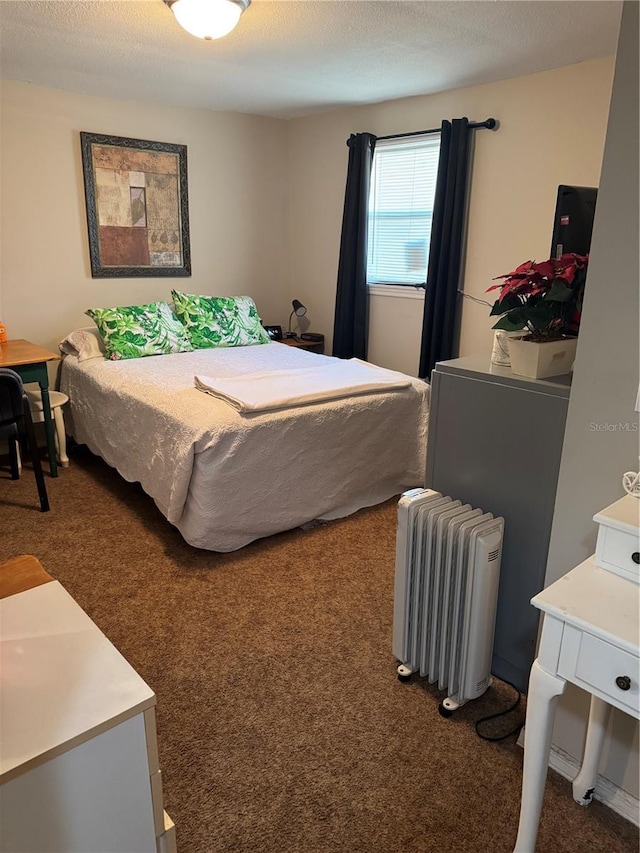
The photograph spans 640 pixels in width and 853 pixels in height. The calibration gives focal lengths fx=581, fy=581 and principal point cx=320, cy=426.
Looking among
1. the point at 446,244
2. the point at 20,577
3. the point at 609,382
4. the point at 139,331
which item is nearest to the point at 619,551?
the point at 609,382

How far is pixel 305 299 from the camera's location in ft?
15.8

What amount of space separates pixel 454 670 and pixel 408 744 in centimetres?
25

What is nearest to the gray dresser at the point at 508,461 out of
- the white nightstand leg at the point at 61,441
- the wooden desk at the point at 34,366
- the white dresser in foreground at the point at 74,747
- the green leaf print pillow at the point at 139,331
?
the white dresser in foreground at the point at 74,747

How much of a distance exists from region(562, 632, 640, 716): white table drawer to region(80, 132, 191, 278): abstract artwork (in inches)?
148

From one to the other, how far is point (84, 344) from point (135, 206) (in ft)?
3.47

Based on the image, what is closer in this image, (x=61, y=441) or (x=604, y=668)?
(x=604, y=668)

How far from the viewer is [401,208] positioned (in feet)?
13.1

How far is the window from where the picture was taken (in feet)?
12.5

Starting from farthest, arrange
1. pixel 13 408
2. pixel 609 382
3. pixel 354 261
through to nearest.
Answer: pixel 354 261
pixel 13 408
pixel 609 382

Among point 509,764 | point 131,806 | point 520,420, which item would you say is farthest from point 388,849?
point 520,420

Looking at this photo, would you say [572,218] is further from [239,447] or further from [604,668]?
[239,447]

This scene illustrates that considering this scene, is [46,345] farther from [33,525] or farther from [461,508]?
[461,508]

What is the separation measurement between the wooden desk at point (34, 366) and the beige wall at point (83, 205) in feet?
1.75

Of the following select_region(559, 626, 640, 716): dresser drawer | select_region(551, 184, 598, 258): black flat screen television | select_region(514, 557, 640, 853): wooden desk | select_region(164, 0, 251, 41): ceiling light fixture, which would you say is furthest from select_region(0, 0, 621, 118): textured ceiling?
select_region(559, 626, 640, 716): dresser drawer
